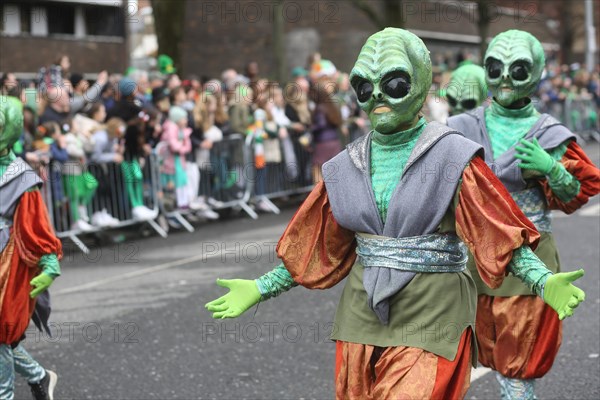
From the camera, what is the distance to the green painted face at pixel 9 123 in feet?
17.5

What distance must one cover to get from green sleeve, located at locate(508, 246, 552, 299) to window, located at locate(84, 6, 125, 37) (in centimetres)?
2944

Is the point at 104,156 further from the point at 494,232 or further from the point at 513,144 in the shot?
the point at 494,232

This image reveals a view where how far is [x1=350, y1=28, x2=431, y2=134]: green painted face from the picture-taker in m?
3.87

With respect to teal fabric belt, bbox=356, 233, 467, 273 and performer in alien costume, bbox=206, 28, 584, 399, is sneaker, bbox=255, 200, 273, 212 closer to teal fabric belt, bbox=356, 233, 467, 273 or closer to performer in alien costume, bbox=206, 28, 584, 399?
performer in alien costume, bbox=206, 28, 584, 399

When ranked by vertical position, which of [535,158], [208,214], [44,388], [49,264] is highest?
[535,158]

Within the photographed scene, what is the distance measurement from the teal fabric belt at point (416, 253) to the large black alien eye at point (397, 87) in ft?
1.70

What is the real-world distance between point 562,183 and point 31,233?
2.57 m

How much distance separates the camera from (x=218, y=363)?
272 inches

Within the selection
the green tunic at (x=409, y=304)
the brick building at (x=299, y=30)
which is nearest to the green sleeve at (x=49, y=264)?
the green tunic at (x=409, y=304)

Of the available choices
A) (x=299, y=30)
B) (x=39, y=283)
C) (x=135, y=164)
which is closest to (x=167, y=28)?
(x=135, y=164)

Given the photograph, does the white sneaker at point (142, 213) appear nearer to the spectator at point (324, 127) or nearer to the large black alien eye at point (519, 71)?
the spectator at point (324, 127)

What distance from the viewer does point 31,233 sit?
526cm

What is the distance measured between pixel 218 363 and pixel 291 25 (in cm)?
2457

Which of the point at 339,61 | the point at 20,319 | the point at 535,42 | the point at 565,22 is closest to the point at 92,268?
the point at 20,319
